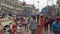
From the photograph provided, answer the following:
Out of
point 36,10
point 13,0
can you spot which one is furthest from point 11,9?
point 36,10

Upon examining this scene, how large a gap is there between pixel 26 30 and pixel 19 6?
820 mm

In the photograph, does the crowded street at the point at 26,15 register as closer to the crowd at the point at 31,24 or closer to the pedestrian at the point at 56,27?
the crowd at the point at 31,24

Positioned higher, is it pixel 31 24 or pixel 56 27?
pixel 56 27

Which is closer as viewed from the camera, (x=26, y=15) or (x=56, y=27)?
(x=56, y=27)

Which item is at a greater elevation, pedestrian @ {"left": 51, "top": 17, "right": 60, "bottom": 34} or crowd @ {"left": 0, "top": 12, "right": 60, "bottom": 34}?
pedestrian @ {"left": 51, "top": 17, "right": 60, "bottom": 34}

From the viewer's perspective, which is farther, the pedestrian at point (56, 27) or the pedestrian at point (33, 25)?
the pedestrian at point (33, 25)

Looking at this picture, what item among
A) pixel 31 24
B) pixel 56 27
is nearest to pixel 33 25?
pixel 31 24

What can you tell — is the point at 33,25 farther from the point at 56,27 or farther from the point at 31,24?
the point at 56,27

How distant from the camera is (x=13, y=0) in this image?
22.0ft

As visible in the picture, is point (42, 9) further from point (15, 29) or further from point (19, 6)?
point (15, 29)

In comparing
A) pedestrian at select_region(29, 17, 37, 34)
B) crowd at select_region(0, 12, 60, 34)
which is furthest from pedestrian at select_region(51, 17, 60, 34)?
pedestrian at select_region(29, 17, 37, 34)

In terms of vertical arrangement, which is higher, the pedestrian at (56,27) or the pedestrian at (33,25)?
the pedestrian at (56,27)

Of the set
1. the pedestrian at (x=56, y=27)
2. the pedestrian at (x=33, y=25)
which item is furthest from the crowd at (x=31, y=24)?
the pedestrian at (x=56, y=27)

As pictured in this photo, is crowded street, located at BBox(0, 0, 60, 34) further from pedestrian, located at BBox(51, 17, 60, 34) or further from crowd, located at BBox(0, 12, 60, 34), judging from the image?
pedestrian, located at BBox(51, 17, 60, 34)
